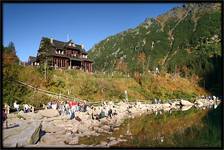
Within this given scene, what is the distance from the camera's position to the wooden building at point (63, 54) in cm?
4391

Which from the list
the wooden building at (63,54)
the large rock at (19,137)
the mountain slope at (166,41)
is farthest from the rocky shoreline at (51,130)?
the mountain slope at (166,41)

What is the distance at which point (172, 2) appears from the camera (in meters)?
10.1

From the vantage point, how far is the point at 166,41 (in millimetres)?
150375

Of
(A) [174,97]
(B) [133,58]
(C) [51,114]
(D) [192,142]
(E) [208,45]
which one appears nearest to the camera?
(D) [192,142]

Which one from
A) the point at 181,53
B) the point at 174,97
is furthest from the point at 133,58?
the point at 174,97

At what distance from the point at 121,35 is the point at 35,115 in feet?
554

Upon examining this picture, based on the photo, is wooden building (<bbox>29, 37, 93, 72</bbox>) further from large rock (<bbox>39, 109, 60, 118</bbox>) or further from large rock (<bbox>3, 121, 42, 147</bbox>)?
large rock (<bbox>3, 121, 42, 147</bbox>)

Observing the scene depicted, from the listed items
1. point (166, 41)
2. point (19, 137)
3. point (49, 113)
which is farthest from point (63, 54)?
point (166, 41)

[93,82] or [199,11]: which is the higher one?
[199,11]

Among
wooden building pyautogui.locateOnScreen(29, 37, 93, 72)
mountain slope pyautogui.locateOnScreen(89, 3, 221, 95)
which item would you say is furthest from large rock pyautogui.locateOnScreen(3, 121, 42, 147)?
mountain slope pyautogui.locateOnScreen(89, 3, 221, 95)

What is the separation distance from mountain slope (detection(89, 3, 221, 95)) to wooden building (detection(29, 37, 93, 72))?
4988cm

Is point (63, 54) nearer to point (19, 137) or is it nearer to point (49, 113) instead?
point (49, 113)

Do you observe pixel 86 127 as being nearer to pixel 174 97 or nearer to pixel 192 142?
pixel 192 142

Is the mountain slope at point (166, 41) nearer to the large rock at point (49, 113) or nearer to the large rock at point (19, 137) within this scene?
the large rock at point (49, 113)
